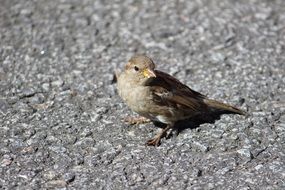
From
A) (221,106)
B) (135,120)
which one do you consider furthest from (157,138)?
(221,106)

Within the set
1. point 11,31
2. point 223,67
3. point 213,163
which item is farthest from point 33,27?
point 213,163

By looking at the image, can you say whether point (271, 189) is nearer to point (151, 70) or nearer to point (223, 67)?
point (151, 70)

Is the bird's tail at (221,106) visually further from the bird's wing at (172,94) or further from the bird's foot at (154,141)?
the bird's foot at (154,141)

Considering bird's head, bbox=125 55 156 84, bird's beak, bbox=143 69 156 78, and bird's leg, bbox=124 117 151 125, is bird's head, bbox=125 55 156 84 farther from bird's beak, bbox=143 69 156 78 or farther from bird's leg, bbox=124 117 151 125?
bird's leg, bbox=124 117 151 125

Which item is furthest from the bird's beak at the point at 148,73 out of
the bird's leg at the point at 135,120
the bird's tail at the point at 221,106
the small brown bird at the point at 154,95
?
the bird's tail at the point at 221,106

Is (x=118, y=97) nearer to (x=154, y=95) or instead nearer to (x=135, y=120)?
(x=135, y=120)

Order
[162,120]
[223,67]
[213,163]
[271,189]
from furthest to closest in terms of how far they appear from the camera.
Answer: [223,67] → [162,120] → [213,163] → [271,189]
